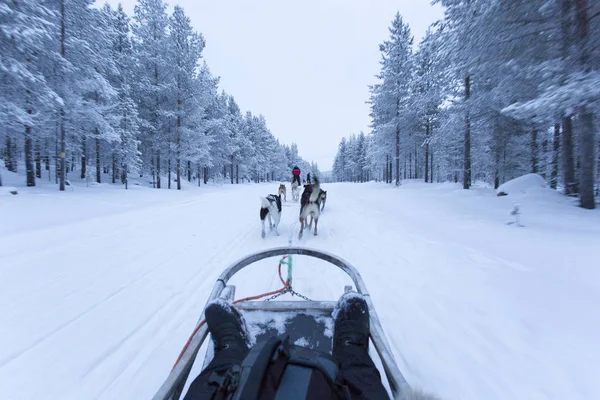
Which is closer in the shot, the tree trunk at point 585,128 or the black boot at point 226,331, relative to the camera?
the black boot at point 226,331

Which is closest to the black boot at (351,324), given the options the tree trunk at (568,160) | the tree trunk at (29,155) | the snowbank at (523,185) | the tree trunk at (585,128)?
the tree trunk at (585,128)

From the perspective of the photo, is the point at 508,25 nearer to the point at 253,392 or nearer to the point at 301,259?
the point at 301,259

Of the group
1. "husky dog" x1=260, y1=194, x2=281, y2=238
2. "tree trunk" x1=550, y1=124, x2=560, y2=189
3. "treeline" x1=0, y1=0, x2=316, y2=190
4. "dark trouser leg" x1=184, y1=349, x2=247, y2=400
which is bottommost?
"dark trouser leg" x1=184, y1=349, x2=247, y2=400

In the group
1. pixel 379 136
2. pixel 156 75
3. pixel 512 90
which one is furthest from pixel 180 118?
pixel 512 90

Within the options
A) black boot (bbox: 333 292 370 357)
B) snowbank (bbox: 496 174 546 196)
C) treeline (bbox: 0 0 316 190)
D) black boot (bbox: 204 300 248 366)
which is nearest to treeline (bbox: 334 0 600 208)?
snowbank (bbox: 496 174 546 196)

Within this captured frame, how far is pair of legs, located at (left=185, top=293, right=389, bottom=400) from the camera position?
1.38 m

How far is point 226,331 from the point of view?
1.90 m

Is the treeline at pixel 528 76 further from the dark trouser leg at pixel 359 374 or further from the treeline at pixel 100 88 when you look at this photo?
the treeline at pixel 100 88

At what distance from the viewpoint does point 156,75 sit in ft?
62.0

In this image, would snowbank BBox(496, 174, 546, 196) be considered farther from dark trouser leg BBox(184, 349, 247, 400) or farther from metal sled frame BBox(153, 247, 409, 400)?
dark trouser leg BBox(184, 349, 247, 400)

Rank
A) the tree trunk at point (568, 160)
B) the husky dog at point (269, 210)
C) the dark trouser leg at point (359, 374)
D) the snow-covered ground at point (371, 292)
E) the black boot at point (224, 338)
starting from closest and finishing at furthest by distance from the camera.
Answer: the dark trouser leg at point (359, 374), the black boot at point (224, 338), the snow-covered ground at point (371, 292), the husky dog at point (269, 210), the tree trunk at point (568, 160)

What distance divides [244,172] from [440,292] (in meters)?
44.0

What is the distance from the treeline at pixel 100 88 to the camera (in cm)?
979

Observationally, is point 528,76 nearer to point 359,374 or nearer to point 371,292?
point 371,292
